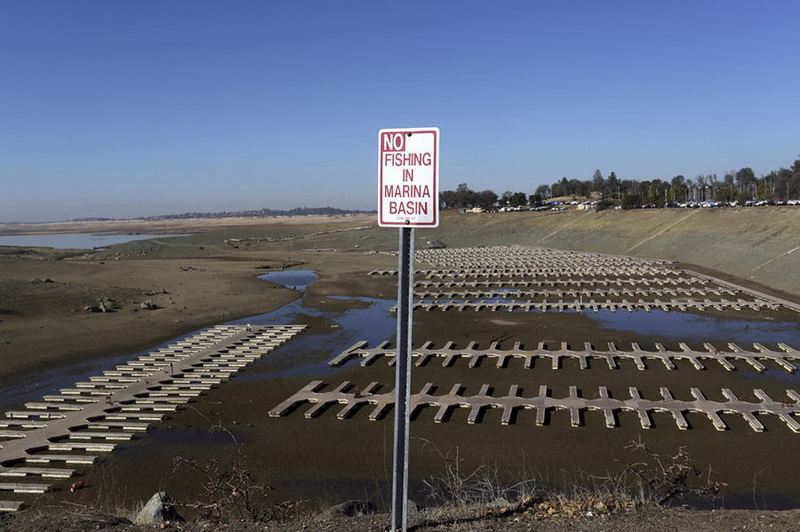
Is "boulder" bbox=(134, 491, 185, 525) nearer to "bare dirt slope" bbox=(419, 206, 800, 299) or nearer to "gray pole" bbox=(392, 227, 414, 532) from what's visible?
"gray pole" bbox=(392, 227, 414, 532)

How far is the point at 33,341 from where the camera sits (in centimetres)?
1992

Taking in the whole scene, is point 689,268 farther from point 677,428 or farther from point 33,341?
point 33,341

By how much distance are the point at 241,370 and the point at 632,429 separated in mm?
10440

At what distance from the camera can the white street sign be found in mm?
4469

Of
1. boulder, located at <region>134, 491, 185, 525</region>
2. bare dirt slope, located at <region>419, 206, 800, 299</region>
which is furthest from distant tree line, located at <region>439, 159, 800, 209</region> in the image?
boulder, located at <region>134, 491, 185, 525</region>

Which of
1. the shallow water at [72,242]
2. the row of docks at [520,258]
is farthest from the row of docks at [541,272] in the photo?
the shallow water at [72,242]

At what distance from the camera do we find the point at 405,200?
4.57m

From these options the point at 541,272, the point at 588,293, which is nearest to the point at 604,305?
the point at 588,293

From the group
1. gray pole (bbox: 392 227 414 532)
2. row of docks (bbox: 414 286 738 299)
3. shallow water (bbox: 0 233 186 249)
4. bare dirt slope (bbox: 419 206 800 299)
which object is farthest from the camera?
shallow water (bbox: 0 233 186 249)

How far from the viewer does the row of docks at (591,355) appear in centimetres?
1623

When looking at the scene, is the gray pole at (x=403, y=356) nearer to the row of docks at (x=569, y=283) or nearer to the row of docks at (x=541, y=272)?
the row of docks at (x=569, y=283)

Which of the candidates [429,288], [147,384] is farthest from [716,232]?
[147,384]

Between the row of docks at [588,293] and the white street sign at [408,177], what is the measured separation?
2494 centimetres

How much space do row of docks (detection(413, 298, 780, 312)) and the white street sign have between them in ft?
70.7
